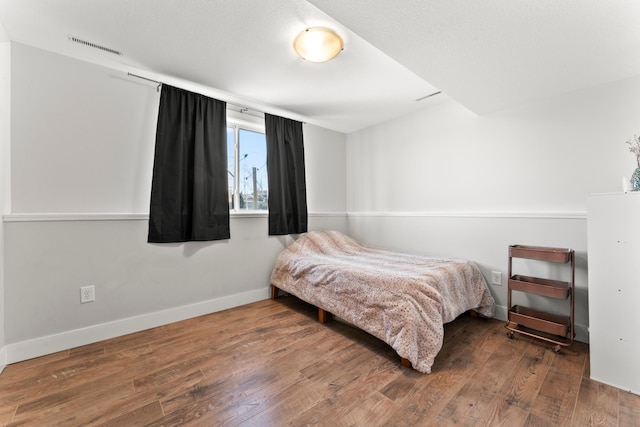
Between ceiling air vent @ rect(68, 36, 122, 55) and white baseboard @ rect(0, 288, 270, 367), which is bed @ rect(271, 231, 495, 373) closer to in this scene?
white baseboard @ rect(0, 288, 270, 367)

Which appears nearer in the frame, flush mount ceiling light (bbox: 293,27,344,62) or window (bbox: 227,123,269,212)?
flush mount ceiling light (bbox: 293,27,344,62)

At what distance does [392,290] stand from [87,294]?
Answer: 7.49 feet

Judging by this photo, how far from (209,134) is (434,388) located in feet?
8.68

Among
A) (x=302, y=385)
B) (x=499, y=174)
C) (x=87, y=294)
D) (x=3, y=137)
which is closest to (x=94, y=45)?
(x=3, y=137)

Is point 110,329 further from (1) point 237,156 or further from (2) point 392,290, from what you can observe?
(2) point 392,290

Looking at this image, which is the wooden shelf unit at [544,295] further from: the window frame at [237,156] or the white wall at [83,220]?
the white wall at [83,220]

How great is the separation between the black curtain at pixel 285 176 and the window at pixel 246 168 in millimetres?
132

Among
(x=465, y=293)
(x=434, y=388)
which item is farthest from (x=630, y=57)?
(x=434, y=388)

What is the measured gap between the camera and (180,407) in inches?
52.4

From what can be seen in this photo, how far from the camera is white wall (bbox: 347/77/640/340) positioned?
6.47ft

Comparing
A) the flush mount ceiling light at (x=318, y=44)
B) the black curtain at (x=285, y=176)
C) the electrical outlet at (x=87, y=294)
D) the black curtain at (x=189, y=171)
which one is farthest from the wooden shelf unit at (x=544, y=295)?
the electrical outlet at (x=87, y=294)

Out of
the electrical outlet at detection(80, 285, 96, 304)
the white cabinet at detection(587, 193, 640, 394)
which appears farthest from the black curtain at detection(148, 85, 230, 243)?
the white cabinet at detection(587, 193, 640, 394)

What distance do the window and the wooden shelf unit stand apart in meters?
2.54

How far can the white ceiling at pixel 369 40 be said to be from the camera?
131 centimetres
